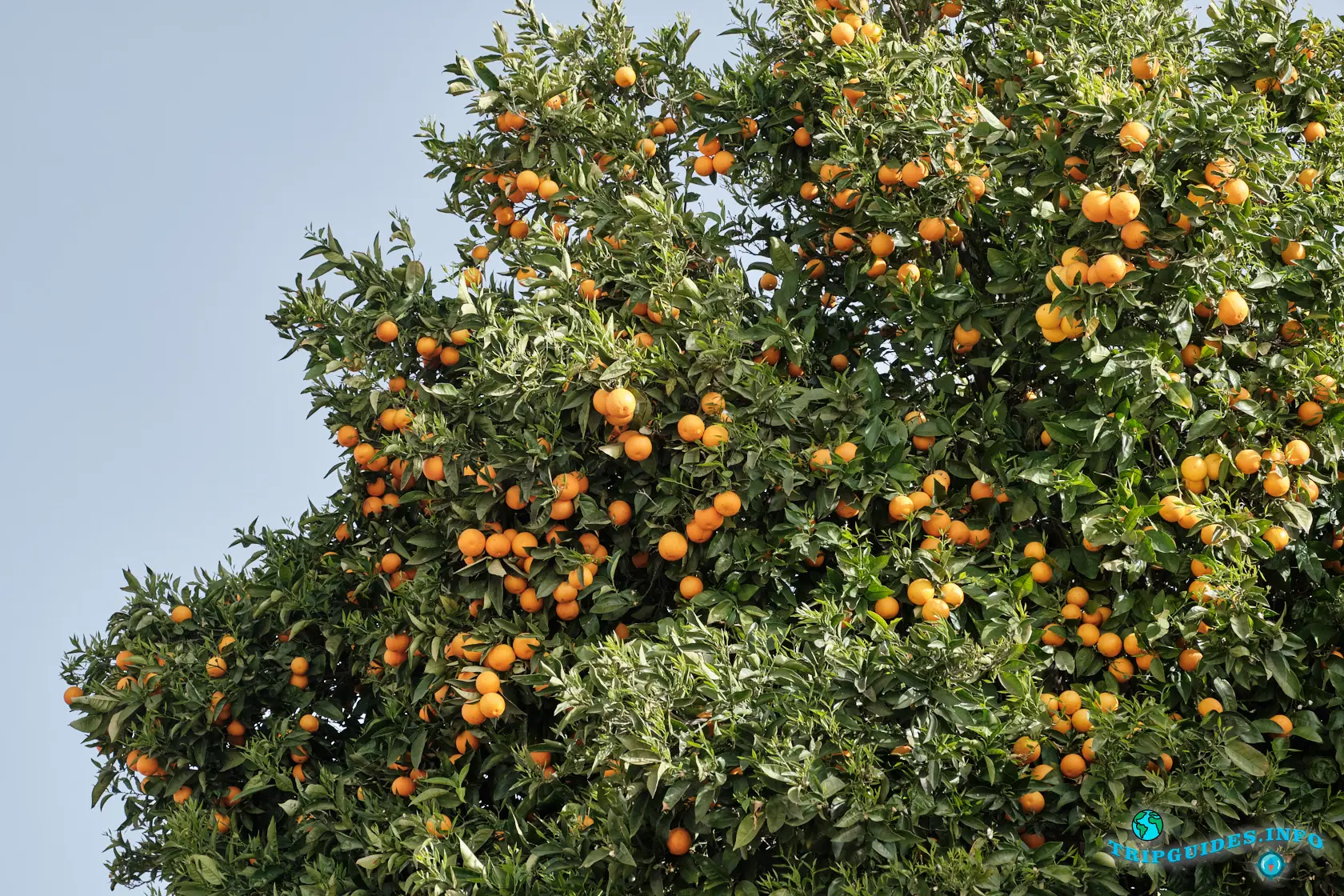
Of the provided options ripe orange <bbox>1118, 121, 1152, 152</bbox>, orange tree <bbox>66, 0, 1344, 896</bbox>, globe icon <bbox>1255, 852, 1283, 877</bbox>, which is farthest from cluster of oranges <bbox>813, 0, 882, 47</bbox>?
globe icon <bbox>1255, 852, 1283, 877</bbox>

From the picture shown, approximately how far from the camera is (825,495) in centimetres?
452

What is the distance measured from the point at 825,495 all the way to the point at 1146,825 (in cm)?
148

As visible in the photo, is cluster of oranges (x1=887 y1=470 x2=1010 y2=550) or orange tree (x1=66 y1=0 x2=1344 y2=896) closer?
orange tree (x1=66 y1=0 x2=1344 y2=896)

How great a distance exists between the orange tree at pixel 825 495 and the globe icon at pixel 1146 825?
0.06 meters

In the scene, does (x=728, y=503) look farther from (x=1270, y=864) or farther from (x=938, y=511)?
(x=1270, y=864)

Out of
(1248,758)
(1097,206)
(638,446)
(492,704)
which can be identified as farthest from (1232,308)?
(492,704)

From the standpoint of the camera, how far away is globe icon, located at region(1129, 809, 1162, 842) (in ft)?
13.3

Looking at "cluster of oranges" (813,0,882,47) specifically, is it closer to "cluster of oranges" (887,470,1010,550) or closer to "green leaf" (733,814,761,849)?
"cluster of oranges" (887,470,1010,550)

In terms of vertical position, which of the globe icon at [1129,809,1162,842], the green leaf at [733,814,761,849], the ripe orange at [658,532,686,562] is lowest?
the globe icon at [1129,809,1162,842]

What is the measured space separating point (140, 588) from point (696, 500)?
10.3ft

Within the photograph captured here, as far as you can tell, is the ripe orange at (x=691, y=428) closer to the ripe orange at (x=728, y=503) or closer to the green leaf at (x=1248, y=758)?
the ripe orange at (x=728, y=503)

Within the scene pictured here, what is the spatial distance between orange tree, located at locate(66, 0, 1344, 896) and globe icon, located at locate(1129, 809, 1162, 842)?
6cm

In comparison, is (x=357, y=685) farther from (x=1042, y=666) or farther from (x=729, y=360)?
(x=1042, y=666)

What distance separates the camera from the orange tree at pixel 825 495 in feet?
13.2
